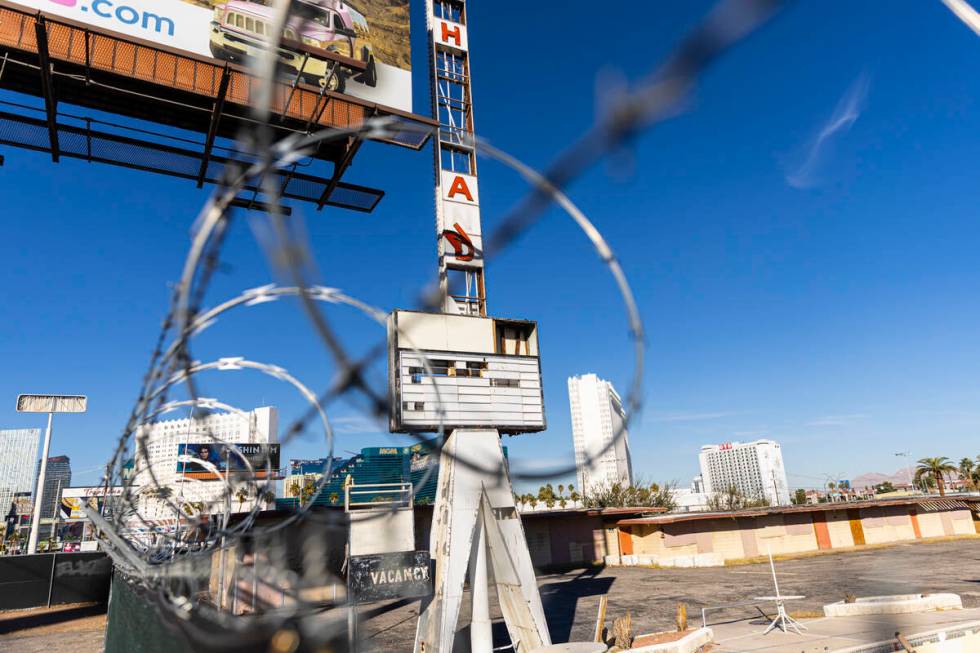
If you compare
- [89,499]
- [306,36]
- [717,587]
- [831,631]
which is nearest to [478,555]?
[831,631]

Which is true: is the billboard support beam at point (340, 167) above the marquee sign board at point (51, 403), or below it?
above

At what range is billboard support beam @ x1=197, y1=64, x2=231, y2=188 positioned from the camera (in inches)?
843

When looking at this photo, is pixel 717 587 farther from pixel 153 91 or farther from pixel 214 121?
pixel 153 91

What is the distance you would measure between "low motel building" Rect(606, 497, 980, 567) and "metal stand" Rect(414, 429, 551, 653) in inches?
1207

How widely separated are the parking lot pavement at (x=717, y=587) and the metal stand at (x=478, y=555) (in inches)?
211

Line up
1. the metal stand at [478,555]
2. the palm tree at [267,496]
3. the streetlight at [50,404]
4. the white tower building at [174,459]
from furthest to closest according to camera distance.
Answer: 1. the streetlight at [50,404]
2. the metal stand at [478,555]
3. the palm tree at [267,496]
4. the white tower building at [174,459]

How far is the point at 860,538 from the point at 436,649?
54.3 m

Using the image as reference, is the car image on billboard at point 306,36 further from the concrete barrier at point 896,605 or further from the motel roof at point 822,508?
the motel roof at point 822,508

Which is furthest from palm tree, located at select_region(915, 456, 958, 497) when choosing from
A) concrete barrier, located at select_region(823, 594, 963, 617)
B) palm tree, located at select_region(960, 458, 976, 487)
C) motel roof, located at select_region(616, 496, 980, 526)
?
concrete barrier, located at select_region(823, 594, 963, 617)

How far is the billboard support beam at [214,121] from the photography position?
2141 cm

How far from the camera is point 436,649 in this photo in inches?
659

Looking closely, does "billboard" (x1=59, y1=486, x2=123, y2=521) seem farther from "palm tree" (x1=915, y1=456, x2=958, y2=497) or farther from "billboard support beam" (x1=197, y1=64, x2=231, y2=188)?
"palm tree" (x1=915, y1=456, x2=958, y2=497)

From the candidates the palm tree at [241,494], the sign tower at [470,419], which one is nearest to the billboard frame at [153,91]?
the sign tower at [470,419]

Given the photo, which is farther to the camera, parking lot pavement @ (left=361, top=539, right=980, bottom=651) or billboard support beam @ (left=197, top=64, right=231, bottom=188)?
parking lot pavement @ (left=361, top=539, right=980, bottom=651)
